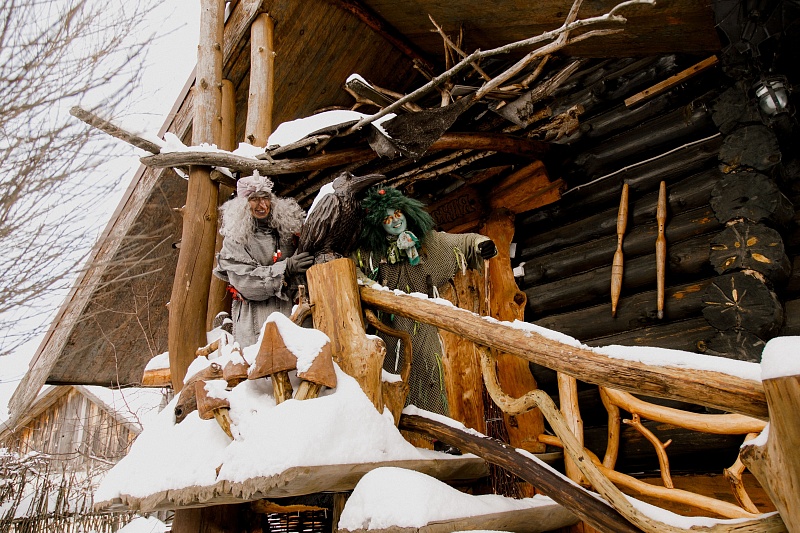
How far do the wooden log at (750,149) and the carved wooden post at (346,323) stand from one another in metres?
2.65

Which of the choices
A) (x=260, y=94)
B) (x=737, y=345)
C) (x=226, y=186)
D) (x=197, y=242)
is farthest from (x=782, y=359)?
(x=226, y=186)

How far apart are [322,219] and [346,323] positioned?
76 cm

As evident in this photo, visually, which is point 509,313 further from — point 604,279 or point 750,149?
point 750,149

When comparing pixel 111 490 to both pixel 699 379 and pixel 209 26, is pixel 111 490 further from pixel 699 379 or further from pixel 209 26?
pixel 209 26

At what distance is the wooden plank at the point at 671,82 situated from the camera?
13.7 ft

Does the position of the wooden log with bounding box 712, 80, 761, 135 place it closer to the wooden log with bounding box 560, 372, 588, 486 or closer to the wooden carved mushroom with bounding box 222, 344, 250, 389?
the wooden log with bounding box 560, 372, 588, 486

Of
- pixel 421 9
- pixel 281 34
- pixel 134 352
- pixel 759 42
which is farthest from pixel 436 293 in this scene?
pixel 134 352

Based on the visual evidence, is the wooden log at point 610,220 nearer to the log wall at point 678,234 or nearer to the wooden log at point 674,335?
the log wall at point 678,234

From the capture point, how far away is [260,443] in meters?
2.15

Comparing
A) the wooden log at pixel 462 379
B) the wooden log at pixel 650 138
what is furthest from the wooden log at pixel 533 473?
the wooden log at pixel 650 138

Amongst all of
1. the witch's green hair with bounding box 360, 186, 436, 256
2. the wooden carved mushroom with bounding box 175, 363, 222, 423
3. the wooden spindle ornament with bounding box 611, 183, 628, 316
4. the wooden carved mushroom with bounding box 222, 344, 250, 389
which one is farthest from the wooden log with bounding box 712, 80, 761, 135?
the wooden carved mushroom with bounding box 175, 363, 222, 423

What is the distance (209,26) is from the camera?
17.2ft

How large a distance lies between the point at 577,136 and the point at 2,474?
8.79m

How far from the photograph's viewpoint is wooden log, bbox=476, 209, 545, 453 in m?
4.66
